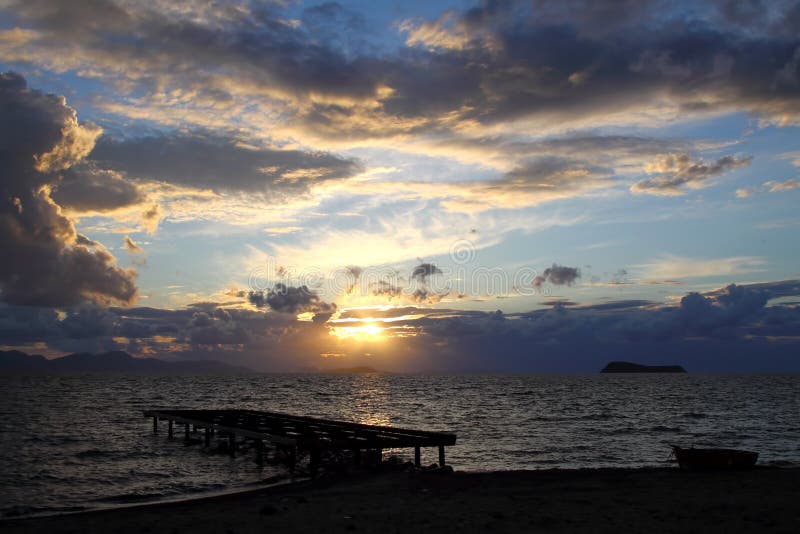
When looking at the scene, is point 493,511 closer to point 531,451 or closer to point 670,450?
point 531,451

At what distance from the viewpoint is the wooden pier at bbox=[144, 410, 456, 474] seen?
2417cm

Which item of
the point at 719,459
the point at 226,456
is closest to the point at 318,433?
the point at 226,456

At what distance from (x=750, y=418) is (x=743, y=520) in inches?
1969

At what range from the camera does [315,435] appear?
2589cm

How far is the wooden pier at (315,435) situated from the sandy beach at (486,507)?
139 inches

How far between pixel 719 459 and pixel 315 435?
15.4 metres

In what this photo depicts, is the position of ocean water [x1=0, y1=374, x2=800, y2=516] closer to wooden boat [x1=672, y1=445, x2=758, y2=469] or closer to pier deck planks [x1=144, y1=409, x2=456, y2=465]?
pier deck planks [x1=144, y1=409, x2=456, y2=465]

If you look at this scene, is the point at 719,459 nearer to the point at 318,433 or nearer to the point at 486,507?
the point at 486,507

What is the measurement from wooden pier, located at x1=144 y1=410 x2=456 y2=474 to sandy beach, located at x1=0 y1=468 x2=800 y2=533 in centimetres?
352

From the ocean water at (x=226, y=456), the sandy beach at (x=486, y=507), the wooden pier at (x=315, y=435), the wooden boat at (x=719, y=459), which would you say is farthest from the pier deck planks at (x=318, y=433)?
the wooden boat at (x=719, y=459)

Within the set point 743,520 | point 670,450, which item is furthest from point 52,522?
point 670,450

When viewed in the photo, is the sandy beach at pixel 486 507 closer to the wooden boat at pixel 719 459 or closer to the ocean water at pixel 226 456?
the wooden boat at pixel 719 459

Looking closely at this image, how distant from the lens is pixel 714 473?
20.9m

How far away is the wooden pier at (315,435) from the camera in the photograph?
2417 cm
